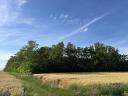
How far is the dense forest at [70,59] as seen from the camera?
104 meters

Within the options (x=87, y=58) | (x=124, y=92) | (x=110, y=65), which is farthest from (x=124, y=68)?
(x=124, y=92)

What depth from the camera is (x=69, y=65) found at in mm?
107750

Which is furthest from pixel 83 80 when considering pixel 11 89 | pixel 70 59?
pixel 70 59

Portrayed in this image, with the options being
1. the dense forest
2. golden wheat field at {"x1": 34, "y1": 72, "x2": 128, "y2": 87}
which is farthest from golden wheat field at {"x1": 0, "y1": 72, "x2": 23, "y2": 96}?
the dense forest

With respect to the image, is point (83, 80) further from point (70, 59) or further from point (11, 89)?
Result: point (70, 59)

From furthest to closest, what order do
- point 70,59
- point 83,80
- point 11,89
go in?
point 70,59, point 83,80, point 11,89

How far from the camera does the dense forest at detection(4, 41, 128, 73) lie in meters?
104

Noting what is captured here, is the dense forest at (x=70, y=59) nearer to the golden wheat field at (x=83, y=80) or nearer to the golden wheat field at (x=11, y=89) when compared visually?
the golden wheat field at (x=83, y=80)

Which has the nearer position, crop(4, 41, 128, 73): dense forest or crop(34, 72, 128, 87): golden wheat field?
crop(34, 72, 128, 87): golden wheat field

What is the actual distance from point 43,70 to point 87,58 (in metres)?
15.5

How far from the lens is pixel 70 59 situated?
108 metres

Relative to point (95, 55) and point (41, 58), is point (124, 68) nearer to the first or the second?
point (95, 55)

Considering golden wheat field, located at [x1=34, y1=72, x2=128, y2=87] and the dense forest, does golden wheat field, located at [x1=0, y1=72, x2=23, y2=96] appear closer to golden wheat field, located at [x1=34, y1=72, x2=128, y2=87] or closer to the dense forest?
golden wheat field, located at [x1=34, y1=72, x2=128, y2=87]

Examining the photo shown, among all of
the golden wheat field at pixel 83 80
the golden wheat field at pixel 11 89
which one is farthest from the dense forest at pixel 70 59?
the golden wheat field at pixel 11 89
